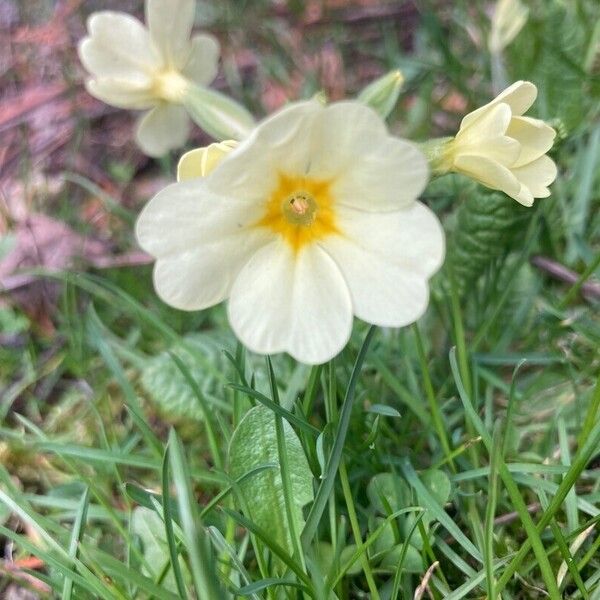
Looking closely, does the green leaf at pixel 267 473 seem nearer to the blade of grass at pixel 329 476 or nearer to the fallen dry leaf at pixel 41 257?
the blade of grass at pixel 329 476

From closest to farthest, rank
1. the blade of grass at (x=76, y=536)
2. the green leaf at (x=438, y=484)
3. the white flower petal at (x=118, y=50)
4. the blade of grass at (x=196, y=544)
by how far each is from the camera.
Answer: the blade of grass at (x=196, y=544), the blade of grass at (x=76, y=536), the green leaf at (x=438, y=484), the white flower petal at (x=118, y=50)

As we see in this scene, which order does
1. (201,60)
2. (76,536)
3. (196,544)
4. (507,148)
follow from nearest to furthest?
(196,544) → (507,148) → (76,536) → (201,60)

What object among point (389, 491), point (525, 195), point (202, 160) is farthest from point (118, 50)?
point (389, 491)

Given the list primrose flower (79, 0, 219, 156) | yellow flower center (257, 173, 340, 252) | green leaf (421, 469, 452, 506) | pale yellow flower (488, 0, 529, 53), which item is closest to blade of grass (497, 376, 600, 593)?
green leaf (421, 469, 452, 506)

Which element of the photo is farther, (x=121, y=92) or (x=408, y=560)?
(x=121, y=92)

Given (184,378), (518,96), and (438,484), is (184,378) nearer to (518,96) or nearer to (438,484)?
(438,484)

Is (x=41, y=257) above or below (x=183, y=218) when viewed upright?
below

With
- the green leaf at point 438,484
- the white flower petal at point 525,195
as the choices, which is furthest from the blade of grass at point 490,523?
the white flower petal at point 525,195

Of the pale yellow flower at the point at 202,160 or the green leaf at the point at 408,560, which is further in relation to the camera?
the green leaf at the point at 408,560
